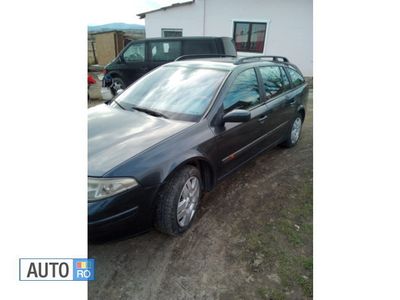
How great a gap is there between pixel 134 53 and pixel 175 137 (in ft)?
21.2

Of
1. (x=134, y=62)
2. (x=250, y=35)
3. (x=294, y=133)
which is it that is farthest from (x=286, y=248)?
(x=250, y=35)

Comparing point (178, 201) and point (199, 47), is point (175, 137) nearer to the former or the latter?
point (178, 201)

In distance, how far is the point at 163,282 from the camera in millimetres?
1883

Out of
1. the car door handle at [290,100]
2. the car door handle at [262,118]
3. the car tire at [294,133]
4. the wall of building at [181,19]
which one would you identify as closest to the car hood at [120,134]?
the car door handle at [262,118]

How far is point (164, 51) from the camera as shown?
757 centimetres

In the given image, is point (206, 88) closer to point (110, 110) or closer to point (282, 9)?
point (110, 110)

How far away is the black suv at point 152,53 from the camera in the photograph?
24.1ft

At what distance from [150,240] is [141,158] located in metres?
0.81

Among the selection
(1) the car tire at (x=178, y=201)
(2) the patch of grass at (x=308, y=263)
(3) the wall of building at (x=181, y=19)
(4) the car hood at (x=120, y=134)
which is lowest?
(2) the patch of grass at (x=308, y=263)

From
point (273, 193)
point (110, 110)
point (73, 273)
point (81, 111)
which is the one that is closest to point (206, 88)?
point (110, 110)

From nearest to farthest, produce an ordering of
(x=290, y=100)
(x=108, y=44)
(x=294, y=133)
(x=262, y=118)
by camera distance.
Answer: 1. (x=262, y=118)
2. (x=290, y=100)
3. (x=294, y=133)
4. (x=108, y=44)

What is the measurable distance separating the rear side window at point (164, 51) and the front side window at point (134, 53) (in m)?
0.30

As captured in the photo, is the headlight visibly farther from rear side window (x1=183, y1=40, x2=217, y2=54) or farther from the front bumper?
rear side window (x1=183, y1=40, x2=217, y2=54)

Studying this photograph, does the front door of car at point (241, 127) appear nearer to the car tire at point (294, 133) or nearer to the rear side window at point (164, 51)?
the car tire at point (294, 133)
